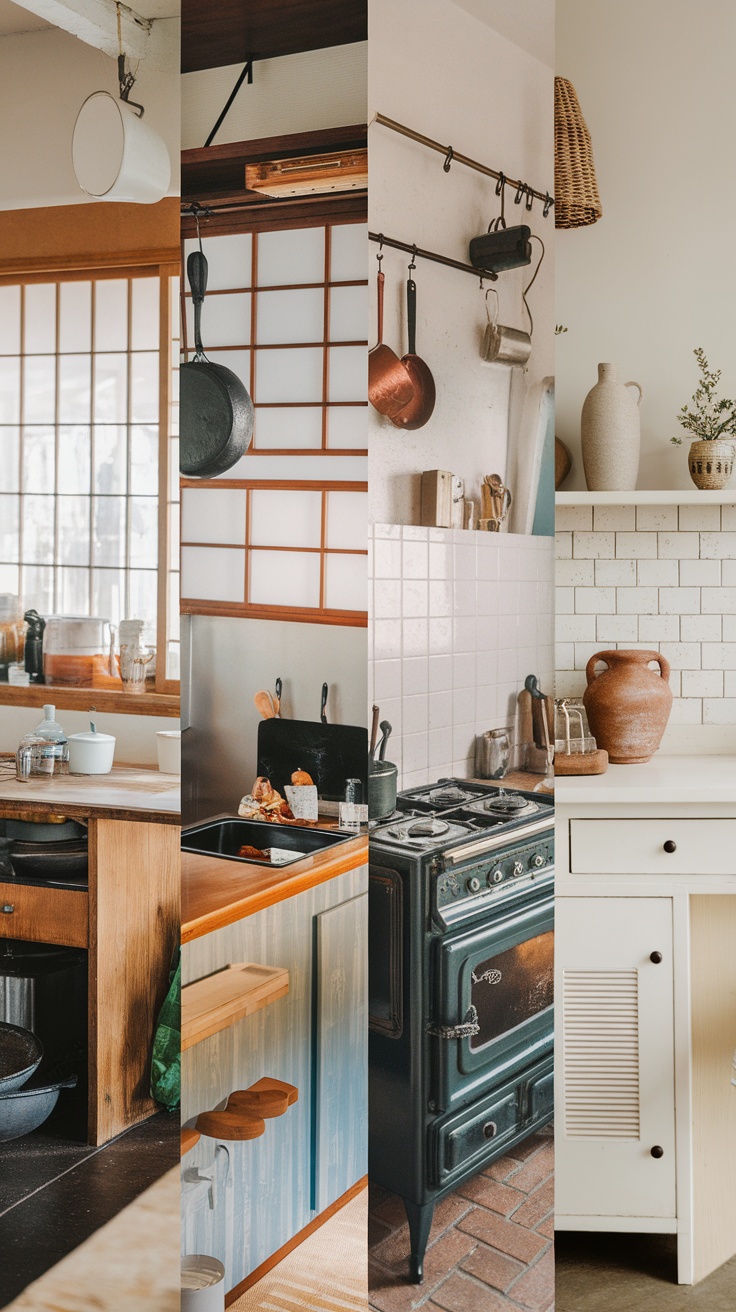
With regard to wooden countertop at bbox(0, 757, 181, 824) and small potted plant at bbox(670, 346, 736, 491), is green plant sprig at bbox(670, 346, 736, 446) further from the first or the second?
wooden countertop at bbox(0, 757, 181, 824)

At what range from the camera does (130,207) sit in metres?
1.90

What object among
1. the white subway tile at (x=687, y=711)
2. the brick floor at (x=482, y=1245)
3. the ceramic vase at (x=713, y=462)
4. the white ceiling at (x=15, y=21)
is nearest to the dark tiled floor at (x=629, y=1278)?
the brick floor at (x=482, y=1245)

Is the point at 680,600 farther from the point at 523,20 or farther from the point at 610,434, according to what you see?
the point at 523,20

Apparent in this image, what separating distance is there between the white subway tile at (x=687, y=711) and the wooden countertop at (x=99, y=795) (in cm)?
116

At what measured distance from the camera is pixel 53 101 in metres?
1.77

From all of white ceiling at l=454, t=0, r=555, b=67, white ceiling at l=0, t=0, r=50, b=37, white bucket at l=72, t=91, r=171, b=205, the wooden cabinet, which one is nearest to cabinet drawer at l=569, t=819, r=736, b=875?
the wooden cabinet

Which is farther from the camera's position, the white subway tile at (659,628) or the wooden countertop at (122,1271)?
the white subway tile at (659,628)

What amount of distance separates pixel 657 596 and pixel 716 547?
176 mm

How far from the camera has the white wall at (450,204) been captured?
96 centimetres

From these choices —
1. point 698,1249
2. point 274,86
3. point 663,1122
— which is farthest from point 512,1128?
point 274,86

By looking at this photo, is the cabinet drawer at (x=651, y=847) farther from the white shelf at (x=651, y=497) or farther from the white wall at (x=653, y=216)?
the white wall at (x=653, y=216)

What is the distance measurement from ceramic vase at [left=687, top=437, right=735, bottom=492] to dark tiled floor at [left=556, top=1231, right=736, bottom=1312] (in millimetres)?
1551

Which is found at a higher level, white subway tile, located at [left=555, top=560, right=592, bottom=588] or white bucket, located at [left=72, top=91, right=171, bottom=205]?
white bucket, located at [left=72, top=91, right=171, bottom=205]

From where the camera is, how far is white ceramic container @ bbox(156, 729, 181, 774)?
1.98m
